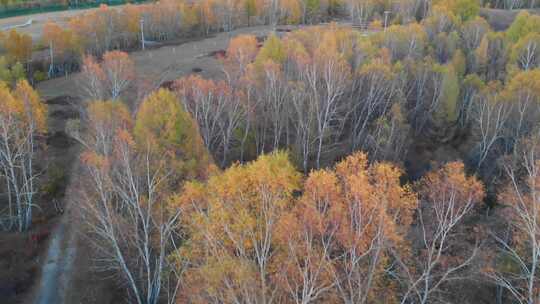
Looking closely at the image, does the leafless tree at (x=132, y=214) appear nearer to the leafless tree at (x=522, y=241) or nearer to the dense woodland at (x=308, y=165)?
the dense woodland at (x=308, y=165)

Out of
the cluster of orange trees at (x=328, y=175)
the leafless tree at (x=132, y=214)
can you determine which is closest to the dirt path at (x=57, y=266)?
the cluster of orange trees at (x=328, y=175)

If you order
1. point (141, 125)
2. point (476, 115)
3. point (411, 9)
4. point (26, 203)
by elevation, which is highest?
point (411, 9)

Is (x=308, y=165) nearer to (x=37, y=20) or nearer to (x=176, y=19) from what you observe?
(x=176, y=19)

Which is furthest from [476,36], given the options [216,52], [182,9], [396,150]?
[182,9]

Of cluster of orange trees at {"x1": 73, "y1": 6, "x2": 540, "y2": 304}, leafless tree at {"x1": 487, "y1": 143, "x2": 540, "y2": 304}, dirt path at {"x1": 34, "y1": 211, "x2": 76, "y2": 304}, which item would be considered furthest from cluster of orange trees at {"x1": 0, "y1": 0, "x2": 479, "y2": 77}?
leafless tree at {"x1": 487, "y1": 143, "x2": 540, "y2": 304}

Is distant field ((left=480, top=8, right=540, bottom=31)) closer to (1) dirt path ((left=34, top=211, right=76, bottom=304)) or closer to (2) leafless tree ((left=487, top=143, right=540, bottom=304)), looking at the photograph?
(2) leafless tree ((left=487, top=143, right=540, bottom=304))

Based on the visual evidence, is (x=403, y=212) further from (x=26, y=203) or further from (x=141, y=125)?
(x=26, y=203)

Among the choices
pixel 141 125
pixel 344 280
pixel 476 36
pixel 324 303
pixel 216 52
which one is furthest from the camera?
pixel 216 52
